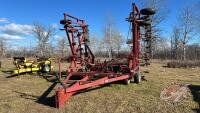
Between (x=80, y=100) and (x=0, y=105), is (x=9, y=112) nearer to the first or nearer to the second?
(x=0, y=105)

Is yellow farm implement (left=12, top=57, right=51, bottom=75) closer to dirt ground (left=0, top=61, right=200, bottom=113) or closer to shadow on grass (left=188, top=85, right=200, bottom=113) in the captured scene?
dirt ground (left=0, top=61, right=200, bottom=113)

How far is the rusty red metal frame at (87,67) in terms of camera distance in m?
7.58

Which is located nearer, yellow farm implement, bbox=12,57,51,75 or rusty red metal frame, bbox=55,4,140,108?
rusty red metal frame, bbox=55,4,140,108

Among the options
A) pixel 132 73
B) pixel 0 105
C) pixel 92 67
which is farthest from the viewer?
pixel 92 67

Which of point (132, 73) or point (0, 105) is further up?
point (132, 73)

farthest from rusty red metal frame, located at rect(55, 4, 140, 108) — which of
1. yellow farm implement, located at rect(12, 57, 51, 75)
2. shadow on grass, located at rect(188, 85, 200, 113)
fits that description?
yellow farm implement, located at rect(12, 57, 51, 75)

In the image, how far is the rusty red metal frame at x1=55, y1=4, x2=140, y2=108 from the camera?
7582 mm

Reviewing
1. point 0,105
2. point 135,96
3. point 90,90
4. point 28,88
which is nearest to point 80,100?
point 90,90

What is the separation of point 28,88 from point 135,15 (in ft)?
17.8

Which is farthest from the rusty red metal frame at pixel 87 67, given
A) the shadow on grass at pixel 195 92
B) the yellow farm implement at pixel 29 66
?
the yellow farm implement at pixel 29 66

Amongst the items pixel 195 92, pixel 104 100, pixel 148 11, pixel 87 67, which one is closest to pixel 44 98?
pixel 104 100

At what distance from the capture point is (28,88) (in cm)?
967

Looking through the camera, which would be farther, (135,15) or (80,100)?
(135,15)

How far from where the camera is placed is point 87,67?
1134 centimetres
